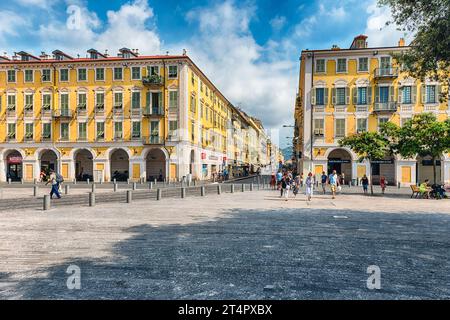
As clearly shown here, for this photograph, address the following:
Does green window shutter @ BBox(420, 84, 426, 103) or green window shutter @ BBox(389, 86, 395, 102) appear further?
green window shutter @ BBox(389, 86, 395, 102)

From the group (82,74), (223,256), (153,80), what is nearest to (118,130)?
(153,80)

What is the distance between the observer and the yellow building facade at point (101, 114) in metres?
38.7

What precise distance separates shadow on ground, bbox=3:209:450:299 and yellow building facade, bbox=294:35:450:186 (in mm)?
26754

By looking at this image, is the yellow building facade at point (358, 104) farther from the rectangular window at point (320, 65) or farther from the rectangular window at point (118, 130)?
the rectangular window at point (118, 130)

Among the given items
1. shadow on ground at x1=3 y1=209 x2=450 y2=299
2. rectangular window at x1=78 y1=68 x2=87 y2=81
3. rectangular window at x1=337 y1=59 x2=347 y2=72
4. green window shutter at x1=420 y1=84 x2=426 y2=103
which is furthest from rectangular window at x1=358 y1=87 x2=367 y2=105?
rectangular window at x1=78 y1=68 x2=87 y2=81

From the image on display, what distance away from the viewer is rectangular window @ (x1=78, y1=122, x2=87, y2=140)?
3981 cm

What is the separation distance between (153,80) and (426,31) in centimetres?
3236

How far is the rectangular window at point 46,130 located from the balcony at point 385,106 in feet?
133

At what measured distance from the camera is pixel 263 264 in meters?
6.30

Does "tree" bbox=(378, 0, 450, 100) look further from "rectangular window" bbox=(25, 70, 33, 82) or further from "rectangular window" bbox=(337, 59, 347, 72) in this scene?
"rectangular window" bbox=(25, 70, 33, 82)

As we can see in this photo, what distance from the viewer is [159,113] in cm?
3859

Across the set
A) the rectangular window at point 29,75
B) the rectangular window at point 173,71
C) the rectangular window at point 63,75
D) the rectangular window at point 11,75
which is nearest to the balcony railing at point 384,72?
the rectangular window at point 173,71

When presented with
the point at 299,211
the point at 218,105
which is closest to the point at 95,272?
the point at 299,211

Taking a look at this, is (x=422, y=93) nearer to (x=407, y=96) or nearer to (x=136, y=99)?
(x=407, y=96)
